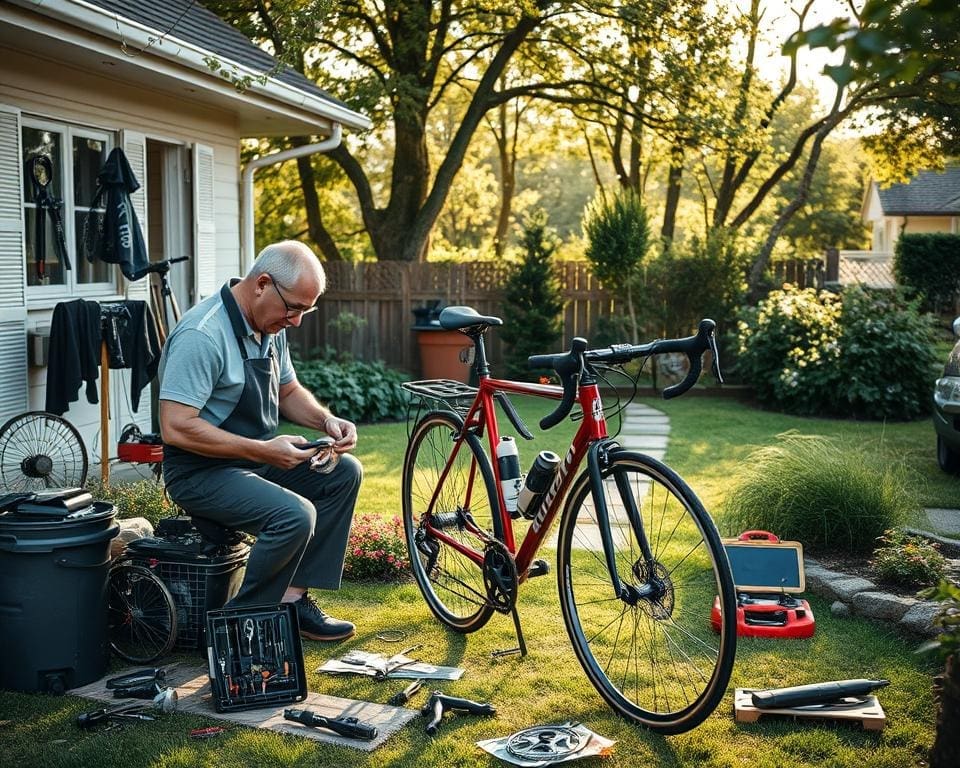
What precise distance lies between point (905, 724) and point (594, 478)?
1.32 m

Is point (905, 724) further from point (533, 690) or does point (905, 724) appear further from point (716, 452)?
point (716, 452)

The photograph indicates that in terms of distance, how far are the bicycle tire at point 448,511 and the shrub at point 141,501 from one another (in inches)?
51.5

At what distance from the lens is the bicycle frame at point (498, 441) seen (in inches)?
149

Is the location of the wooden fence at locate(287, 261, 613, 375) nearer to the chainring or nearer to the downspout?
the downspout

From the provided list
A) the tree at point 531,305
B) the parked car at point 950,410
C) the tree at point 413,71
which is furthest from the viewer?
the tree at point 413,71

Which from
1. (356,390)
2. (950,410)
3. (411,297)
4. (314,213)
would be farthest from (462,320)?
(314,213)

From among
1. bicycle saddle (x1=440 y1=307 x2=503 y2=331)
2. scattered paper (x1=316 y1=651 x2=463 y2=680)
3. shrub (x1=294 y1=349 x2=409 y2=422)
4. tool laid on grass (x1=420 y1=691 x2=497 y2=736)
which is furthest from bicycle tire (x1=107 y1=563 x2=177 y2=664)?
shrub (x1=294 y1=349 x2=409 y2=422)

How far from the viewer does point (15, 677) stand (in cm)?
400

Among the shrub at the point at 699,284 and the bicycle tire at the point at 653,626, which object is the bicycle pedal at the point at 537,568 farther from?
the shrub at the point at 699,284

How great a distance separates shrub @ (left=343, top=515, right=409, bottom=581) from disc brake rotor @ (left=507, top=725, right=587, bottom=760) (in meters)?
2.06

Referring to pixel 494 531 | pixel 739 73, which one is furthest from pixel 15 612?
pixel 739 73

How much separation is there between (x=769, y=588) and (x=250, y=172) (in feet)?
23.9

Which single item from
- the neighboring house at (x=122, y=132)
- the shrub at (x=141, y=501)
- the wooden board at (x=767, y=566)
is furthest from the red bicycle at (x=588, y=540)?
the neighboring house at (x=122, y=132)

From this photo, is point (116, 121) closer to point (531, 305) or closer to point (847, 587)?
point (847, 587)
